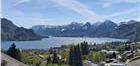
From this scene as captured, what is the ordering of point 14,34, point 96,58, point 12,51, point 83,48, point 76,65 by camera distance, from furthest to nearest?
point 14,34
point 83,48
point 96,58
point 76,65
point 12,51

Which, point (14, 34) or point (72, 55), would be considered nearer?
point (72, 55)

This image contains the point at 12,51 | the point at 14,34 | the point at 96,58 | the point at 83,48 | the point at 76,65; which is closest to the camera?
the point at 12,51

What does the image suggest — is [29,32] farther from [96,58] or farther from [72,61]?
[72,61]

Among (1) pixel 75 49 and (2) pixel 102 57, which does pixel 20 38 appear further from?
(1) pixel 75 49

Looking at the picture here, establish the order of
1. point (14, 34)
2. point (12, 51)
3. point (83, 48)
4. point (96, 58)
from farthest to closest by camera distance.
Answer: point (14, 34), point (83, 48), point (96, 58), point (12, 51)

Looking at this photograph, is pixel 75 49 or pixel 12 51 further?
pixel 75 49

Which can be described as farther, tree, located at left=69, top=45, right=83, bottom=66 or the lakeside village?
tree, located at left=69, top=45, right=83, bottom=66

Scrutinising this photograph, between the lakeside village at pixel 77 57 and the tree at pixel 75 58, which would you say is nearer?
the lakeside village at pixel 77 57

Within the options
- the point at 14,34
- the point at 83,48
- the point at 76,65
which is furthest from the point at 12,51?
the point at 14,34

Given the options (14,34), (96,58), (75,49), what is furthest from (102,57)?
(14,34)
